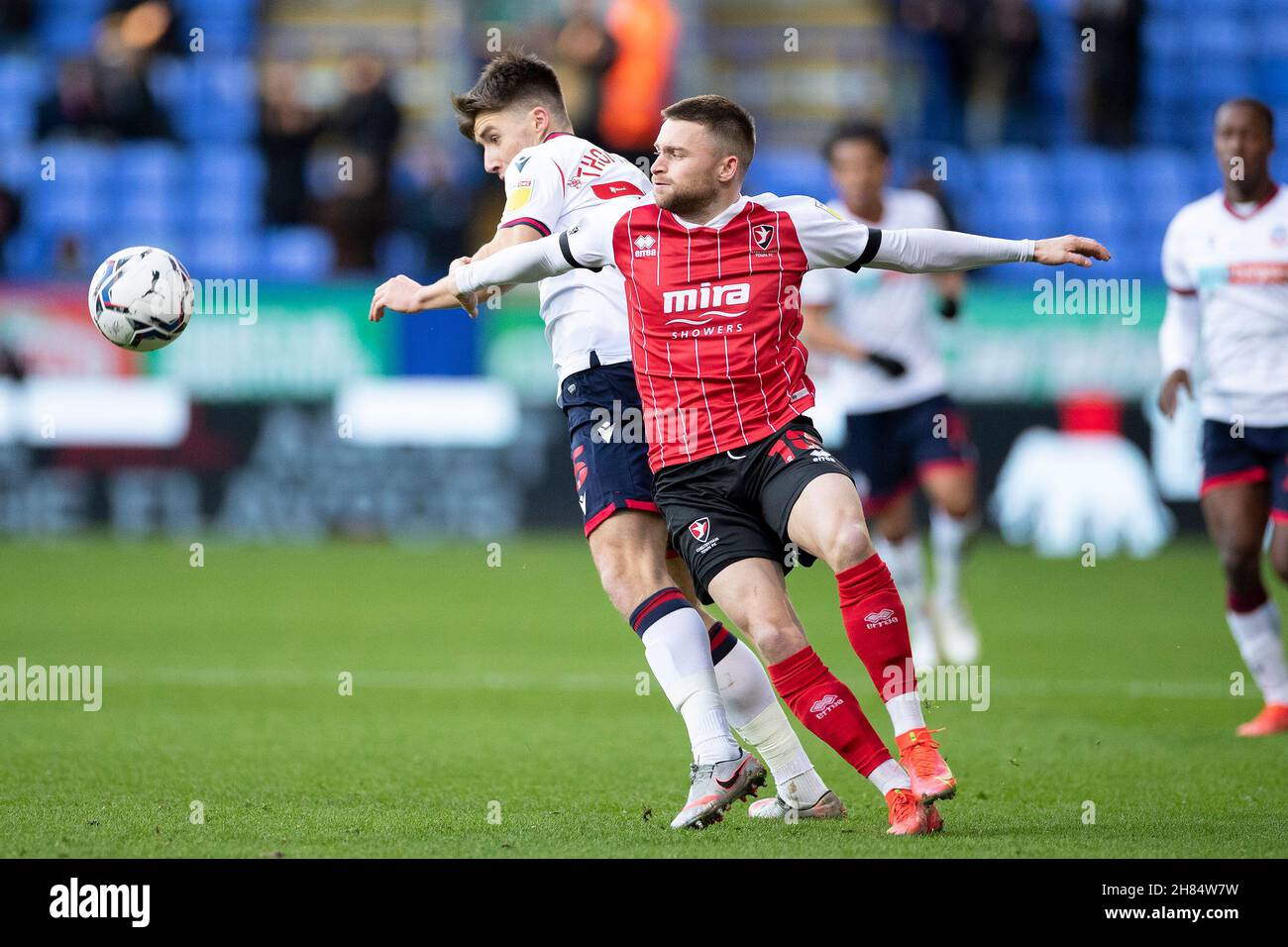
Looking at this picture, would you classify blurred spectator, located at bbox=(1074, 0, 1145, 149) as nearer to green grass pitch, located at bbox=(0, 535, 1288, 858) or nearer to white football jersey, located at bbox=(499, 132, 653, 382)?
green grass pitch, located at bbox=(0, 535, 1288, 858)

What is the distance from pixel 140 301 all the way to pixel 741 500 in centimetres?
208

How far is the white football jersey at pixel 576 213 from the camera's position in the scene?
17.7ft

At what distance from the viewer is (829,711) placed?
4.95m

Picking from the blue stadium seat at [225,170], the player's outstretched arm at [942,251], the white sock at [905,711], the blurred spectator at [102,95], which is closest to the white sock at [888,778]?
the white sock at [905,711]

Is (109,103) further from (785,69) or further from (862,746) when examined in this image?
(862,746)

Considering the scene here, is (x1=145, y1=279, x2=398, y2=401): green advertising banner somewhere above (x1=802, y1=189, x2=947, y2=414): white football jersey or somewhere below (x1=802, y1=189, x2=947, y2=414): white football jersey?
above

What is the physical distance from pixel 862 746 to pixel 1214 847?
967 mm

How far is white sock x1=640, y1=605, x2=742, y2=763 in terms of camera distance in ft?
17.1

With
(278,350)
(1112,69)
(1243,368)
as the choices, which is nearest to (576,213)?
(1243,368)

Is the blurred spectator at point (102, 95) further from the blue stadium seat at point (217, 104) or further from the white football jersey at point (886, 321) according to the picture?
the white football jersey at point (886, 321)

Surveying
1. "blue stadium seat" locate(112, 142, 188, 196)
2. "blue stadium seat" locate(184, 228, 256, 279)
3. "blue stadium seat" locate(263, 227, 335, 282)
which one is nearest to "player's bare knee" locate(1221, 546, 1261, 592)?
"blue stadium seat" locate(184, 228, 256, 279)

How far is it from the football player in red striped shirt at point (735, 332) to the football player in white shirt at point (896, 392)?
3.78m

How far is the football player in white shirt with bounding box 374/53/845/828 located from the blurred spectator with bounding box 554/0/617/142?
11300mm

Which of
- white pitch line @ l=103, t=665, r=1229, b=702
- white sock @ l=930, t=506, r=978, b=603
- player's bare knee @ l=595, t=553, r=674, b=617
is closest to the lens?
player's bare knee @ l=595, t=553, r=674, b=617
